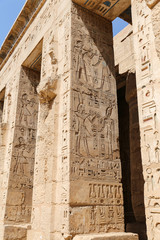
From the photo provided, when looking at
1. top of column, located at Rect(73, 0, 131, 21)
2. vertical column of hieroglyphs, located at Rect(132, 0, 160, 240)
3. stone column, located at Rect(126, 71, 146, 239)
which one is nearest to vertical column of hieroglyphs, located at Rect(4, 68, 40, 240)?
stone column, located at Rect(126, 71, 146, 239)

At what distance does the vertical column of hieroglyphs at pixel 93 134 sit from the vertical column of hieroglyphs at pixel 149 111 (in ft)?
5.55

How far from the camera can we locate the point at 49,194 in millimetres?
4035

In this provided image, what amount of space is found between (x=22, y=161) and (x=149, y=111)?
15.7 feet

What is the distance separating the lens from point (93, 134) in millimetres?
4406

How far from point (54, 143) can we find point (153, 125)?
2219 mm

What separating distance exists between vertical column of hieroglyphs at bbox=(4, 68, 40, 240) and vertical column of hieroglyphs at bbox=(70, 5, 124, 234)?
250 centimetres

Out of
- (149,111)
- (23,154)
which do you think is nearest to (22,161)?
→ (23,154)

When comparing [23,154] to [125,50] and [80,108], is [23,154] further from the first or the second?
[125,50]

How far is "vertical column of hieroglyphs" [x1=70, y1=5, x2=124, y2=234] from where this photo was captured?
387 cm

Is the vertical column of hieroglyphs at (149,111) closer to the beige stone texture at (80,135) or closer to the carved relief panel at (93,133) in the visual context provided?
the beige stone texture at (80,135)

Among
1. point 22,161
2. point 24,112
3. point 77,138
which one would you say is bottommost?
point 22,161

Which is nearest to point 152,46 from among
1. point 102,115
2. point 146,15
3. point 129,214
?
point 146,15

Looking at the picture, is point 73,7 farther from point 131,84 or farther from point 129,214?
point 129,214

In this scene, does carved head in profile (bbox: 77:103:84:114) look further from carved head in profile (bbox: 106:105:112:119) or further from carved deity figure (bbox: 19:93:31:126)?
carved deity figure (bbox: 19:93:31:126)
